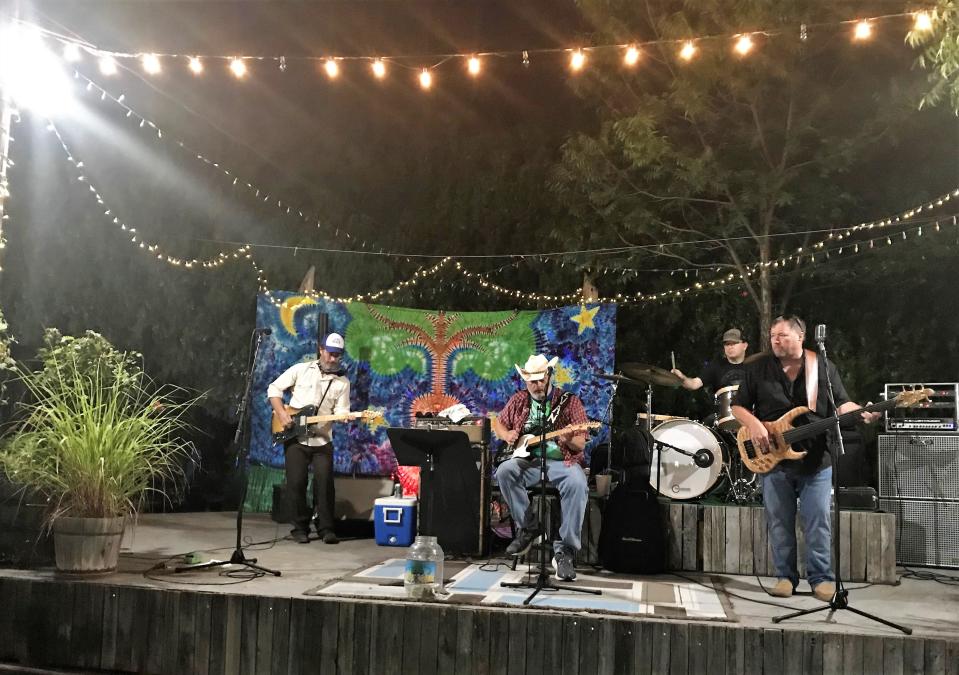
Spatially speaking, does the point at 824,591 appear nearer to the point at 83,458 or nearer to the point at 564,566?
the point at 564,566

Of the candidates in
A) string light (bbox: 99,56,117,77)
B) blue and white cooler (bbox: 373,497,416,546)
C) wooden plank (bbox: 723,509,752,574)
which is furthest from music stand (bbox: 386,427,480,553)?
string light (bbox: 99,56,117,77)

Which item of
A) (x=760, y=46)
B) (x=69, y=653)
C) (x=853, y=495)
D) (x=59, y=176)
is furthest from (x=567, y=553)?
(x=59, y=176)

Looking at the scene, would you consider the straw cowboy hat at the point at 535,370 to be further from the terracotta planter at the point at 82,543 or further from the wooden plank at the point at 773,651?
the terracotta planter at the point at 82,543

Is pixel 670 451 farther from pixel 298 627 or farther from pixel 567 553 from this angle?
pixel 298 627

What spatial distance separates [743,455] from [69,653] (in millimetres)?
4202

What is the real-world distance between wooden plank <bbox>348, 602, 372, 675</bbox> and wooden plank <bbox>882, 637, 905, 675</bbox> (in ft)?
7.37

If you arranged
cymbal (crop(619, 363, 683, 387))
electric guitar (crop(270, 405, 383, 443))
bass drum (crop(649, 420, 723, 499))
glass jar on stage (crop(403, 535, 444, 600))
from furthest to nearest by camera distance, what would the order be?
1. electric guitar (crop(270, 405, 383, 443))
2. cymbal (crop(619, 363, 683, 387))
3. bass drum (crop(649, 420, 723, 499))
4. glass jar on stage (crop(403, 535, 444, 600))

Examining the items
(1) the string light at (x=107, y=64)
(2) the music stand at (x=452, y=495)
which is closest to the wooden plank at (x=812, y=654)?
(2) the music stand at (x=452, y=495)

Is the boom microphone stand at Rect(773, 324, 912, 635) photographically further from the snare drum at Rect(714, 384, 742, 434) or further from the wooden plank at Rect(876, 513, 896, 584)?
the snare drum at Rect(714, 384, 742, 434)

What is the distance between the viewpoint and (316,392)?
273 inches

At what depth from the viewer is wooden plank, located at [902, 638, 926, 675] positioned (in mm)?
3787


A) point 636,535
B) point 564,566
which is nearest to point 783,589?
point 636,535

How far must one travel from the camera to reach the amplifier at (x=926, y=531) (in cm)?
633

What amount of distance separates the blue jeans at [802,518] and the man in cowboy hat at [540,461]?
1.24m
